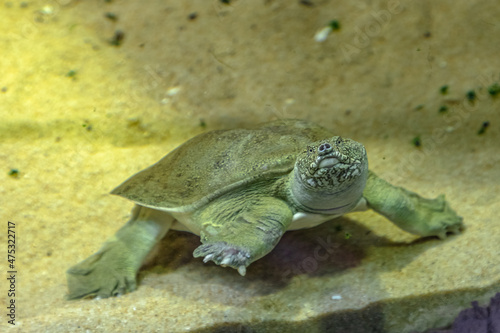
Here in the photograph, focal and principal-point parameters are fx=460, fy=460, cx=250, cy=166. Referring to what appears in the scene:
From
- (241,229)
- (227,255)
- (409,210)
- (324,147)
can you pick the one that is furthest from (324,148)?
(409,210)

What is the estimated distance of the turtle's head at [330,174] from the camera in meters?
2.27

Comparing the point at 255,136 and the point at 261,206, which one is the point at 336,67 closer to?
the point at 255,136

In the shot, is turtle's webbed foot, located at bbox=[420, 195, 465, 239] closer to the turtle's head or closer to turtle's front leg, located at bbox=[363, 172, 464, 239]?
turtle's front leg, located at bbox=[363, 172, 464, 239]

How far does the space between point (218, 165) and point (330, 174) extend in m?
0.72

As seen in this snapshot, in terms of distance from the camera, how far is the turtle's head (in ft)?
7.45

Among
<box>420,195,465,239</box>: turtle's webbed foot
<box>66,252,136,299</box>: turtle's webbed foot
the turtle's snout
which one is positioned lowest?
<box>66,252,136,299</box>: turtle's webbed foot

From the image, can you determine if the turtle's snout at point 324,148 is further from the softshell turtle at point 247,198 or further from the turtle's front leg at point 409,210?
the turtle's front leg at point 409,210

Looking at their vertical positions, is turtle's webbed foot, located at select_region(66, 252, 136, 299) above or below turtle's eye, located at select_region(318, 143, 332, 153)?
below

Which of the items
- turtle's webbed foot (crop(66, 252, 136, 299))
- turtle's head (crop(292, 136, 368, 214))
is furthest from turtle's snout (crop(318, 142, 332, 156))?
turtle's webbed foot (crop(66, 252, 136, 299))

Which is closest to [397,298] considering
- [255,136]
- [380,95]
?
[255,136]

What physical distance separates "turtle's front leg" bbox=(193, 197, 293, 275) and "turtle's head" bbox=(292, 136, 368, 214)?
0.16 metres

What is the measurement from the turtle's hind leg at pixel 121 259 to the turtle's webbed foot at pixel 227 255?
2.57ft

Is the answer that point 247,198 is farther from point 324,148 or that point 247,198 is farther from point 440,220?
point 440,220

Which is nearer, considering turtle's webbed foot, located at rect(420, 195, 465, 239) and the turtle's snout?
the turtle's snout
